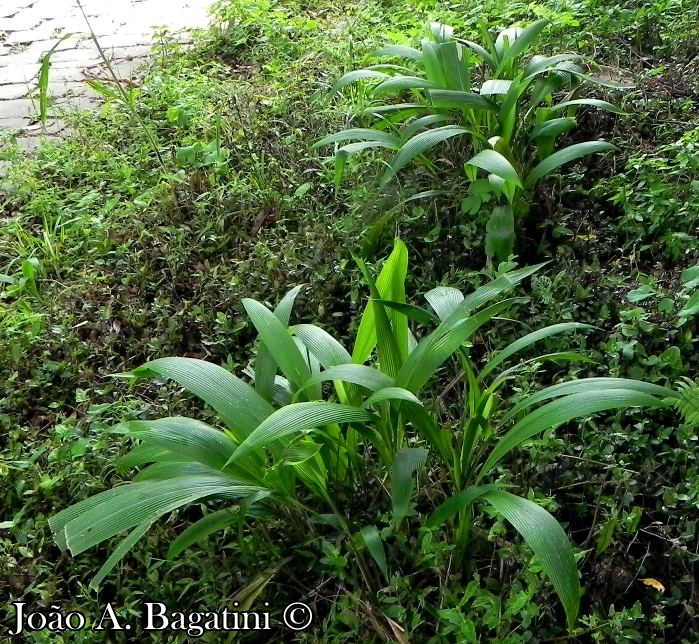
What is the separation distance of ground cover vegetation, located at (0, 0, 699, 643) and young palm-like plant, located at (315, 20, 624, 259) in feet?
0.04

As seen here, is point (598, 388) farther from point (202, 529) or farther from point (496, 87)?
point (496, 87)

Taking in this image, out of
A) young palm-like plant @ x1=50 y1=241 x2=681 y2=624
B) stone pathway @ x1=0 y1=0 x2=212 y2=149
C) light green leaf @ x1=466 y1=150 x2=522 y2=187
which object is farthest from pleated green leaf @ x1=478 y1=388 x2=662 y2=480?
stone pathway @ x1=0 y1=0 x2=212 y2=149

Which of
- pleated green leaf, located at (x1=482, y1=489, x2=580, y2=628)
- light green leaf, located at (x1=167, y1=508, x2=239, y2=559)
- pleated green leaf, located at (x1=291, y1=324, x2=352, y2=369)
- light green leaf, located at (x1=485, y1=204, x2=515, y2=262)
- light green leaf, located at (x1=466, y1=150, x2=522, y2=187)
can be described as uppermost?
light green leaf, located at (x1=466, y1=150, x2=522, y2=187)

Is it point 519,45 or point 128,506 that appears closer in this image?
point 128,506

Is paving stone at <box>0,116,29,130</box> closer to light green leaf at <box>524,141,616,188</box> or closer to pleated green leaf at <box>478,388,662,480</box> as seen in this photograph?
light green leaf at <box>524,141,616,188</box>

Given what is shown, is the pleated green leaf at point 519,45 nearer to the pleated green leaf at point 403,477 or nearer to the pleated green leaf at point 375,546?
the pleated green leaf at point 403,477

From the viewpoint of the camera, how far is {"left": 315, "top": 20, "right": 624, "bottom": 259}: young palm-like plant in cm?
257

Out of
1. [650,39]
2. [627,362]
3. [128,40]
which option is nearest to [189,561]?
[627,362]

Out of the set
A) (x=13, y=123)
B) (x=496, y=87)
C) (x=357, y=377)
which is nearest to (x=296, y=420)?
(x=357, y=377)

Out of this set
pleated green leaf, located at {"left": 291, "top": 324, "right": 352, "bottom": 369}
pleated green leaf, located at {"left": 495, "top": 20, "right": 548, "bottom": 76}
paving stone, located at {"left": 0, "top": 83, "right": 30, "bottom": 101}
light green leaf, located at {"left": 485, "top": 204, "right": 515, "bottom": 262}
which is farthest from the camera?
paving stone, located at {"left": 0, "top": 83, "right": 30, "bottom": 101}

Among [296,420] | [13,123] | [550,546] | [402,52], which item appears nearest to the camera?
[550,546]

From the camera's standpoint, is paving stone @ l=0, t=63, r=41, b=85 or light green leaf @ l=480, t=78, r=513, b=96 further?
paving stone @ l=0, t=63, r=41, b=85

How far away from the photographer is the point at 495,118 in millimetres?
2783

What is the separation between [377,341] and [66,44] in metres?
4.28
